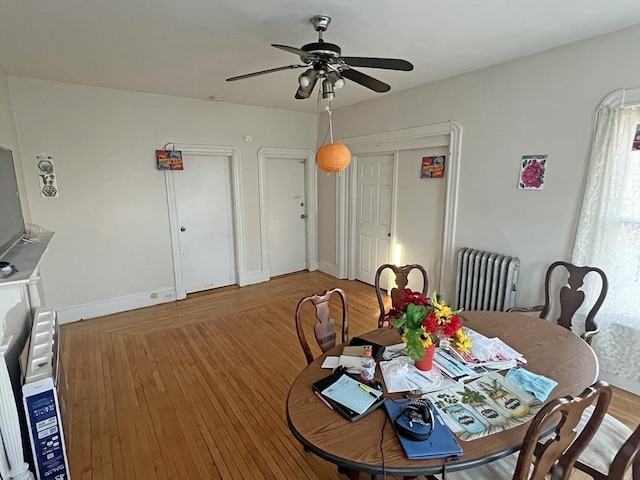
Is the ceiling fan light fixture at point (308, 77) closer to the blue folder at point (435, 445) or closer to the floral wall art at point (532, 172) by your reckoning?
the blue folder at point (435, 445)

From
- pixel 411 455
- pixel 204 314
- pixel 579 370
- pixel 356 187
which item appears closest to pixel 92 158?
pixel 204 314

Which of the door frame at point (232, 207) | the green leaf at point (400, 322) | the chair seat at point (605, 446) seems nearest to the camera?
the chair seat at point (605, 446)

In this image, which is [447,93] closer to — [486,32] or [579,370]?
[486,32]

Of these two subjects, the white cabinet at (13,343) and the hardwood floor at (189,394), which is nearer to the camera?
the white cabinet at (13,343)

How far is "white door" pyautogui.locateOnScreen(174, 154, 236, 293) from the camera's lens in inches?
178

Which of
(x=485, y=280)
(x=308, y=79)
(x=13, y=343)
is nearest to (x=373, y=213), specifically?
(x=485, y=280)

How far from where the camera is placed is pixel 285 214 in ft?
17.9

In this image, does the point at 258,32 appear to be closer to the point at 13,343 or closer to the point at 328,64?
the point at 328,64

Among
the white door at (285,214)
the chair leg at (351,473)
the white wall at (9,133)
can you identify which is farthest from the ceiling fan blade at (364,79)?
the white door at (285,214)

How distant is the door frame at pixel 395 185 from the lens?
11.4ft

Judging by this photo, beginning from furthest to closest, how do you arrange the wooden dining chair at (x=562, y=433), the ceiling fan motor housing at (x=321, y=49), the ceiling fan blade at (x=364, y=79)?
the ceiling fan blade at (x=364, y=79) → the ceiling fan motor housing at (x=321, y=49) → the wooden dining chair at (x=562, y=433)

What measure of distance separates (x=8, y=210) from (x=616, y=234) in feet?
13.9

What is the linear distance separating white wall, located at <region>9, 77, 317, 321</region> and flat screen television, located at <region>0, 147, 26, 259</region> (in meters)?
1.26

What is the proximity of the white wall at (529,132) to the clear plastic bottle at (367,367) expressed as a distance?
83.0 inches
